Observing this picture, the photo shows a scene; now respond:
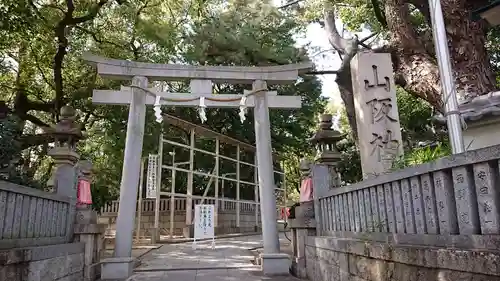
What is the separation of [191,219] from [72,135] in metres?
8.39

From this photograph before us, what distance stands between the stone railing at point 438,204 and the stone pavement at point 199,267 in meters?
3.08

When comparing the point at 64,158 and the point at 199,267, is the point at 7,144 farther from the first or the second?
the point at 199,267

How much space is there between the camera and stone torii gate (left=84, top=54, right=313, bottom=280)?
7535mm

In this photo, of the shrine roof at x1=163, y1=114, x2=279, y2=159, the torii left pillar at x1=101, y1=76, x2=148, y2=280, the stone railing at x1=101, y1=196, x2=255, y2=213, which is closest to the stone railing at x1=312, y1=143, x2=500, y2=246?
the torii left pillar at x1=101, y1=76, x2=148, y2=280

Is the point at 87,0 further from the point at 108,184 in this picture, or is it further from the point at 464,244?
the point at 464,244

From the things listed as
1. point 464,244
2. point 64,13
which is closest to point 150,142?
point 64,13

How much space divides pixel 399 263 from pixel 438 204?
0.77m

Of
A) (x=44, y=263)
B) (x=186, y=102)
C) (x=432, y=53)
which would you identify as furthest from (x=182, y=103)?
(x=432, y=53)

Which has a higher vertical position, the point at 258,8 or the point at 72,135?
the point at 258,8

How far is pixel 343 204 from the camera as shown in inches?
233

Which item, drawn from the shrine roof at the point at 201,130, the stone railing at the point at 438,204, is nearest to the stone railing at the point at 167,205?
the shrine roof at the point at 201,130

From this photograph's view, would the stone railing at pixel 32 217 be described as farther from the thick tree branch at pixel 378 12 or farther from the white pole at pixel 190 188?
the thick tree branch at pixel 378 12

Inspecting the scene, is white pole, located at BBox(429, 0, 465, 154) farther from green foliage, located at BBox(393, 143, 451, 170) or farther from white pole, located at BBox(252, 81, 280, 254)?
white pole, located at BBox(252, 81, 280, 254)

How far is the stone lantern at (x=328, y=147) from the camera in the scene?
770 cm
